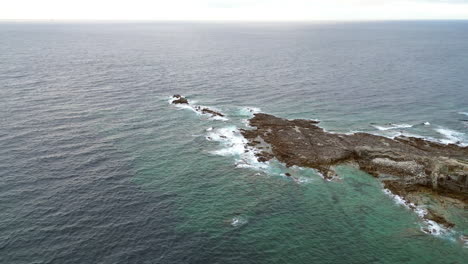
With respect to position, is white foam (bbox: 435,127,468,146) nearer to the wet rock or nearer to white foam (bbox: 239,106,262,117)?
white foam (bbox: 239,106,262,117)

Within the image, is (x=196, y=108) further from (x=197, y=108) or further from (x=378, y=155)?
(x=378, y=155)

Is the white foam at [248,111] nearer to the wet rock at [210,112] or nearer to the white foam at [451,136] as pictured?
the wet rock at [210,112]

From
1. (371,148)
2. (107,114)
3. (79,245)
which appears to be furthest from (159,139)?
(371,148)

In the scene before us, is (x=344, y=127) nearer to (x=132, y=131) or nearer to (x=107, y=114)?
(x=132, y=131)

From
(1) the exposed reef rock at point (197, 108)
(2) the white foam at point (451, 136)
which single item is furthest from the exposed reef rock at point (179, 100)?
(2) the white foam at point (451, 136)

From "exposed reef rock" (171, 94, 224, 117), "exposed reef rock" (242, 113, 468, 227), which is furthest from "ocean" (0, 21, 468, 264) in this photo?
"exposed reef rock" (242, 113, 468, 227)

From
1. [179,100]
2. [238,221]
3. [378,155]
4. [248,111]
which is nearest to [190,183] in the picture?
[238,221]
